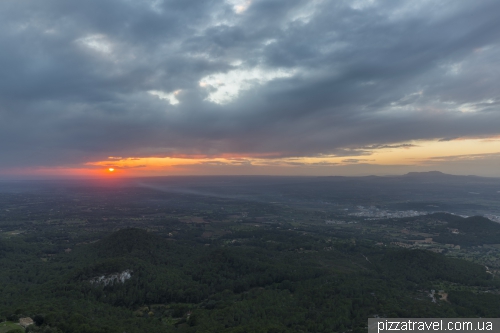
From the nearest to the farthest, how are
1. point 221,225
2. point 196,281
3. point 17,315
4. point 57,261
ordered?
point 17,315 < point 196,281 < point 57,261 < point 221,225

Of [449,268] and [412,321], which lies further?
[449,268]

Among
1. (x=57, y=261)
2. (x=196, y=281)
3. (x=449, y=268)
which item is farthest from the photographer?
(x=57, y=261)

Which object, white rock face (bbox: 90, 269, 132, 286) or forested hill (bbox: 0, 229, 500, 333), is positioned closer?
forested hill (bbox: 0, 229, 500, 333)

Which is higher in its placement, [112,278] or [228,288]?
[112,278]

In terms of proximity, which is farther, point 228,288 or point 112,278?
point 228,288

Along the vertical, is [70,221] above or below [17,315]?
below

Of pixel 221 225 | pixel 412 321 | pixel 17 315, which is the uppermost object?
pixel 17 315

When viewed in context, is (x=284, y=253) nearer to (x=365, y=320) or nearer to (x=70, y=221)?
(x=365, y=320)

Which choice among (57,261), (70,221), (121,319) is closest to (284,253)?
(121,319)
